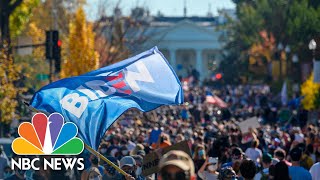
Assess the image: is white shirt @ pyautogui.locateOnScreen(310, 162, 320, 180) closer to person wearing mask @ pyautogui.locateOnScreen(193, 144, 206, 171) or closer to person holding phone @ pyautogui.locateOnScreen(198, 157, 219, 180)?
person holding phone @ pyautogui.locateOnScreen(198, 157, 219, 180)

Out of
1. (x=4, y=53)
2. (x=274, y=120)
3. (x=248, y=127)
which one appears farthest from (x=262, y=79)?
(x=248, y=127)

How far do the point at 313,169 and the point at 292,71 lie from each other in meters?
56.6

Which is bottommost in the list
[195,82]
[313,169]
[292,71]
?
[195,82]

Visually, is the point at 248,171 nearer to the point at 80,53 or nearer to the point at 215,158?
the point at 215,158

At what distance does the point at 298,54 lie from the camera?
64.9 m

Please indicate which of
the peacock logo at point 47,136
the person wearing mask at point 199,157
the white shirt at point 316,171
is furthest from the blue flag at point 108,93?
the person wearing mask at point 199,157

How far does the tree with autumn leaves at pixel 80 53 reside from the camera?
4611 centimetres

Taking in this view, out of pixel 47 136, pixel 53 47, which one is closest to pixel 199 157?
pixel 47 136

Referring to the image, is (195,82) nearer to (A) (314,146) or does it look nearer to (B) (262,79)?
(B) (262,79)

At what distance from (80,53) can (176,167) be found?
38.9m

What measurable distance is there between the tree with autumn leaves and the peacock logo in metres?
31.2

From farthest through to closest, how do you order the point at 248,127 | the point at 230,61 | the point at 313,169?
the point at 230,61, the point at 248,127, the point at 313,169

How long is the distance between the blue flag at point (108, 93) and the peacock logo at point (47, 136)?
465 millimetres

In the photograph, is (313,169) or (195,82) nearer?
(313,169)
